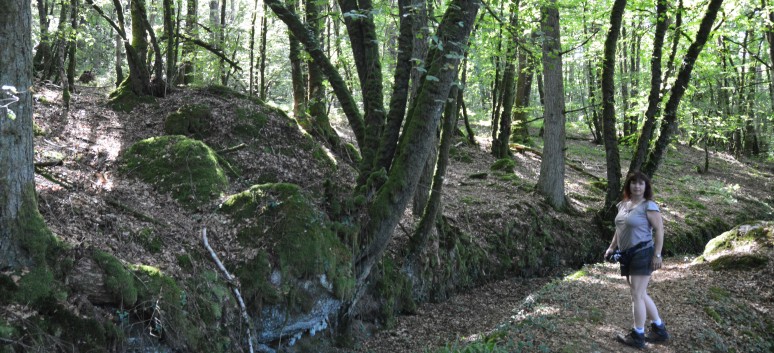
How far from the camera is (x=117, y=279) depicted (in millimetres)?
4719

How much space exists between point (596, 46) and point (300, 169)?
1182 cm

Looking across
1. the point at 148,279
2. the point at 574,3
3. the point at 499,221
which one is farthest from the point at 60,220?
the point at 574,3

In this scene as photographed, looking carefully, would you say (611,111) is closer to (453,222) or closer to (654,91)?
(654,91)

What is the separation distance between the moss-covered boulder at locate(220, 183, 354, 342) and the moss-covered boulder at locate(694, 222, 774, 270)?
736 centimetres

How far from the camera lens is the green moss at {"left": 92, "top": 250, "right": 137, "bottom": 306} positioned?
4.68 m

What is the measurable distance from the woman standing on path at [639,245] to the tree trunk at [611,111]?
683cm

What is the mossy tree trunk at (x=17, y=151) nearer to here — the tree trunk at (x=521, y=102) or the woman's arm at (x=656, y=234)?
the woman's arm at (x=656, y=234)

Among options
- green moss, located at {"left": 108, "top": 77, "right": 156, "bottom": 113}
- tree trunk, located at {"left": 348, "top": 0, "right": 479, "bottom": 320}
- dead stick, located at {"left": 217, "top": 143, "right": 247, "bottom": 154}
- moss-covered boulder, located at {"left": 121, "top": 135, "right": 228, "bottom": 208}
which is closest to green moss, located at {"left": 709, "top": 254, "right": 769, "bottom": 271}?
tree trunk, located at {"left": 348, "top": 0, "right": 479, "bottom": 320}

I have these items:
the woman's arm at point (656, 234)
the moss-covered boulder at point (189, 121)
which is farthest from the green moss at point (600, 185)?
the moss-covered boulder at point (189, 121)

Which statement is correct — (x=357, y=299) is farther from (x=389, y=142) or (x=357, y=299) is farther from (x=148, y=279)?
(x=148, y=279)

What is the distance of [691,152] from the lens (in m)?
27.8

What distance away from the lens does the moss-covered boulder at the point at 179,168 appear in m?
7.48

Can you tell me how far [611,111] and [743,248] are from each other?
405 cm

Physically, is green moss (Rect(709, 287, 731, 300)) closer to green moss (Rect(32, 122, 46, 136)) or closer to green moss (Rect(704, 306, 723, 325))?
green moss (Rect(704, 306, 723, 325))
